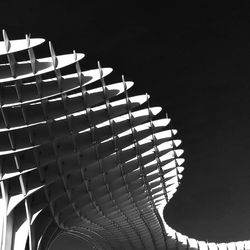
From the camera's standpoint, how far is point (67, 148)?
3167 cm

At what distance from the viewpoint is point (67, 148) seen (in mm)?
31672

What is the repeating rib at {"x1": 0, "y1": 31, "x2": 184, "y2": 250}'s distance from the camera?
80.8 ft

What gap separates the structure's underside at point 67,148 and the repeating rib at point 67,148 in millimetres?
55

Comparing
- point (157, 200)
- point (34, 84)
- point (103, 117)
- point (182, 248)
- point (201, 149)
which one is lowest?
point (182, 248)

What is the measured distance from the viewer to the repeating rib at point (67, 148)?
24.6 metres

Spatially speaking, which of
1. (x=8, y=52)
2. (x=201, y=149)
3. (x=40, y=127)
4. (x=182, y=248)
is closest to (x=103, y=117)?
(x=40, y=127)

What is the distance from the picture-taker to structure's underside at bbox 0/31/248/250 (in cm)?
2466

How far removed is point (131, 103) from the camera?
98.0 feet

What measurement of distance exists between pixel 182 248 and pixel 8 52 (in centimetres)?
6716

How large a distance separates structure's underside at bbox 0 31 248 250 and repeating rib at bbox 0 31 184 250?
55 millimetres

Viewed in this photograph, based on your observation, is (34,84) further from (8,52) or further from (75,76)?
(8,52)

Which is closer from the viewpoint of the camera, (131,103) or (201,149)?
(131,103)

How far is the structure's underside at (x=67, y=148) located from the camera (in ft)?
80.9

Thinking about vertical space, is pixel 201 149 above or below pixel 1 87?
below
